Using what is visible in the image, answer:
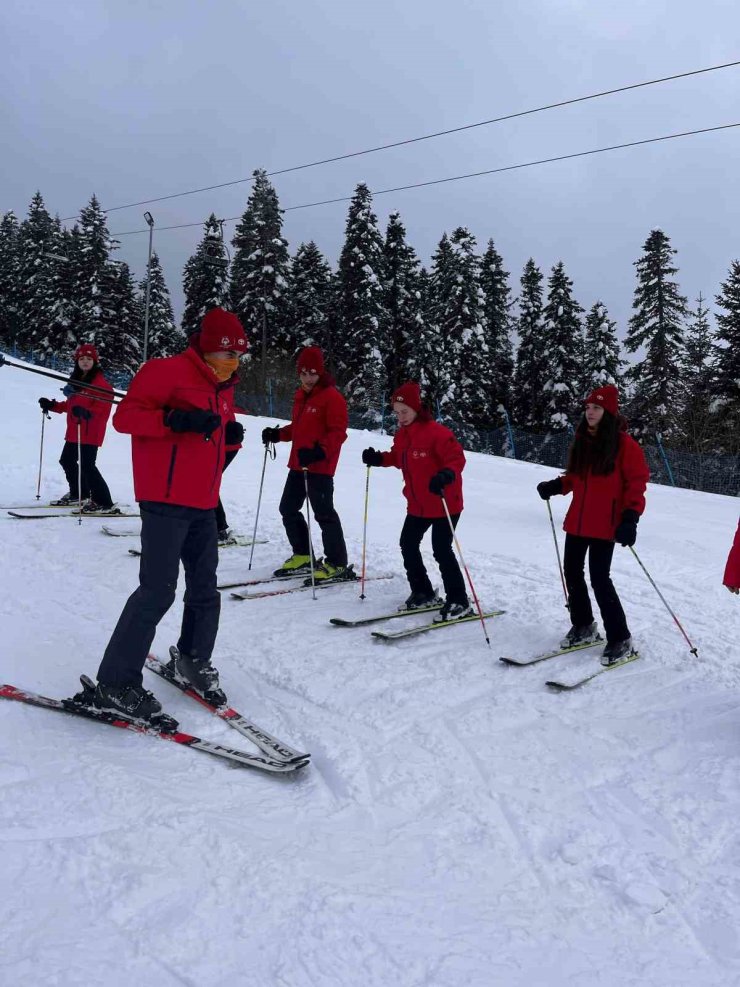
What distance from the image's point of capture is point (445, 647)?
515cm

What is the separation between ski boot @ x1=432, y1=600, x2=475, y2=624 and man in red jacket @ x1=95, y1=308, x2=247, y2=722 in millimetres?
2161

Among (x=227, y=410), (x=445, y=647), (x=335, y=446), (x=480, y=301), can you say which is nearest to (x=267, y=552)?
(x=335, y=446)

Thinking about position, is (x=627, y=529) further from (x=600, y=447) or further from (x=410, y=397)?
(x=410, y=397)

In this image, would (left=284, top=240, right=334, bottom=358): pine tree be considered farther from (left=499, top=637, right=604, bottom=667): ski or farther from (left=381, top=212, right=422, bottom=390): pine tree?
(left=499, top=637, right=604, bottom=667): ski

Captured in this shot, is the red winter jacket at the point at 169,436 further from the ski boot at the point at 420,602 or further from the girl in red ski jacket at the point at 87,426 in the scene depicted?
the girl in red ski jacket at the point at 87,426

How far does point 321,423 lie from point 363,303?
3437 centimetres

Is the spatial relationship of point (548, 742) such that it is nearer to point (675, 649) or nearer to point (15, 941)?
point (675, 649)

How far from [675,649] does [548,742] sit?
1995 mm

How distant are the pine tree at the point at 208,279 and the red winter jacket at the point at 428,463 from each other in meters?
35.2

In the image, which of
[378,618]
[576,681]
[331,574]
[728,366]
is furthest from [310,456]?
[728,366]

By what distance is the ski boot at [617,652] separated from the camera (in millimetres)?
4898

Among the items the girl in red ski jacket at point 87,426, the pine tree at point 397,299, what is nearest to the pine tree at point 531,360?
the pine tree at point 397,299

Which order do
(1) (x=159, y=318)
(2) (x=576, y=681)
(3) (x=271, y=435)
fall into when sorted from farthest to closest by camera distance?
1. (1) (x=159, y=318)
2. (3) (x=271, y=435)
3. (2) (x=576, y=681)

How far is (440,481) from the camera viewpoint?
5348 mm
